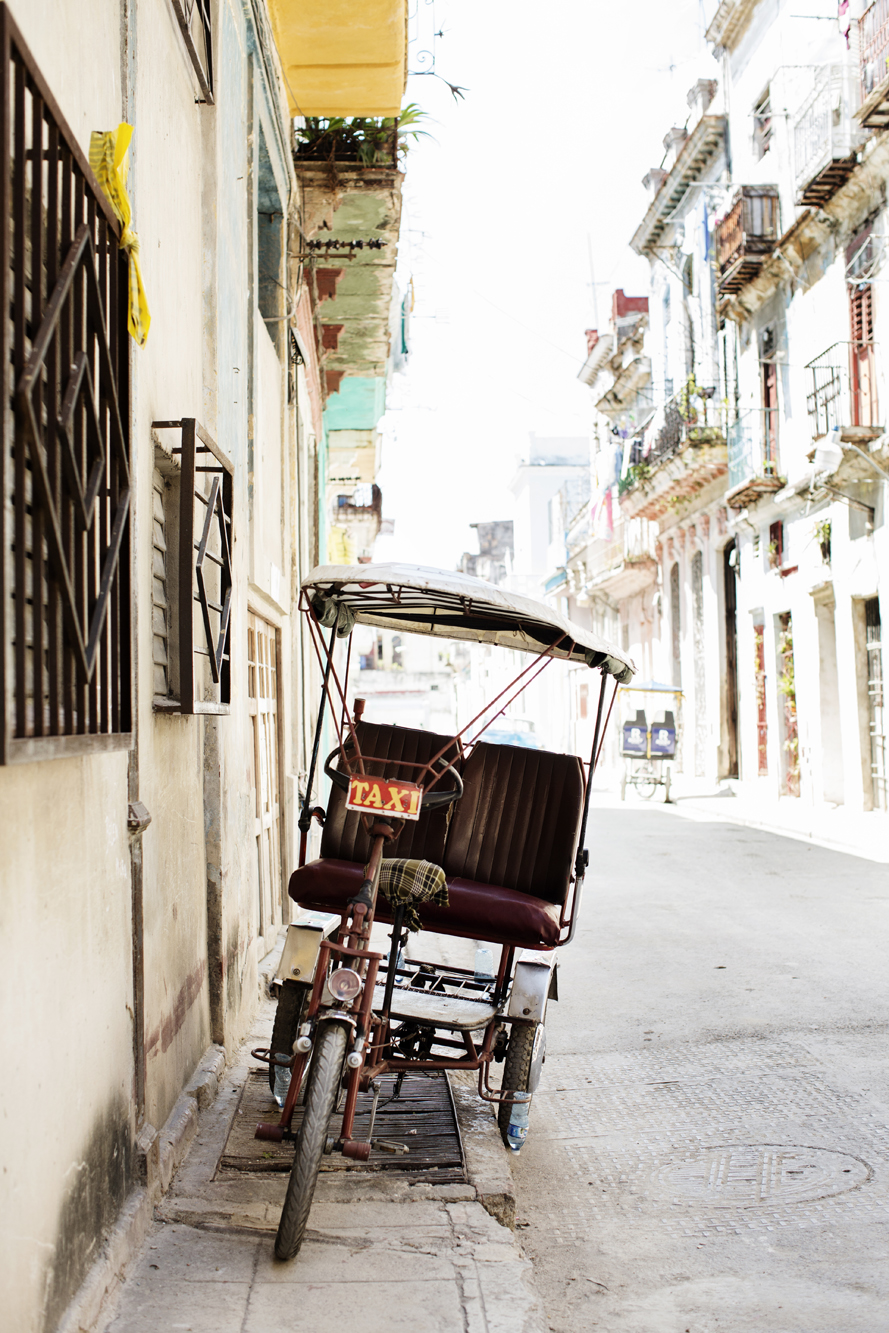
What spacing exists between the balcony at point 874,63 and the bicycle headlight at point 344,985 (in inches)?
622

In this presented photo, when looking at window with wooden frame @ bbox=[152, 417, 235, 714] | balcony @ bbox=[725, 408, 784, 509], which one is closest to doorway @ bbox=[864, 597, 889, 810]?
balcony @ bbox=[725, 408, 784, 509]

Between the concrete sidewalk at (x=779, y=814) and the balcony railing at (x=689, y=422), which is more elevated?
the balcony railing at (x=689, y=422)

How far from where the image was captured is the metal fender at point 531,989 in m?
5.27

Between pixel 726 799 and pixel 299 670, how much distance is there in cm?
1495

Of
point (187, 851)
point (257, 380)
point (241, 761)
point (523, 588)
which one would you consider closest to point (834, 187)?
point (257, 380)

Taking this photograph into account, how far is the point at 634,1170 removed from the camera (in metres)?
4.93

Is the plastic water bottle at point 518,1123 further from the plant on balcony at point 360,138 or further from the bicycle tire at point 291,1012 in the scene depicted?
the plant on balcony at point 360,138

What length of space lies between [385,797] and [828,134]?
17.5 metres

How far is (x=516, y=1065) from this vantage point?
17.0ft

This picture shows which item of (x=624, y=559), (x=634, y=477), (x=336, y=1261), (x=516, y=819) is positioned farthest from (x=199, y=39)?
(x=624, y=559)

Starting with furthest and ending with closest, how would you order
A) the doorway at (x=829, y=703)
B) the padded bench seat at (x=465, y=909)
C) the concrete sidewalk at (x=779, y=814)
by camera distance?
the doorway at (x=829, y=703) < the concrete sidewalk at (x=779, y=814) < the padded bench seat at (x=465, y=909)

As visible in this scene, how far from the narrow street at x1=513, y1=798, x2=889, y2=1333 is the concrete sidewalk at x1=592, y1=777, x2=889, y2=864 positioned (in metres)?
5.95

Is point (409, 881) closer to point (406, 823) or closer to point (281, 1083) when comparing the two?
point (281, 1083)

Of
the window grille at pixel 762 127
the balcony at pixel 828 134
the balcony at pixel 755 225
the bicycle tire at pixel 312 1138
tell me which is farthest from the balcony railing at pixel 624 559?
the bicycle tire at pixel 312 1138
